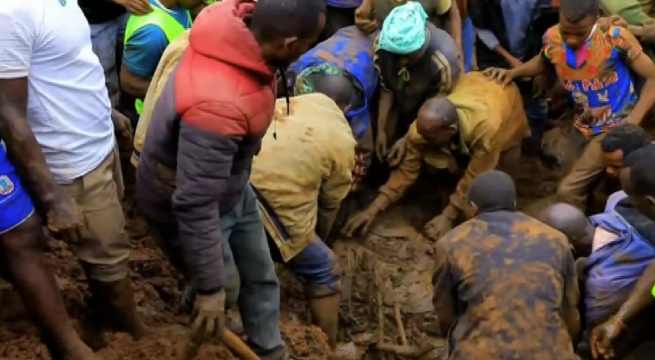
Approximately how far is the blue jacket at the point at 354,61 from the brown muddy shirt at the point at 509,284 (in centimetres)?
206

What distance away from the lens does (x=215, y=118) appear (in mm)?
3455

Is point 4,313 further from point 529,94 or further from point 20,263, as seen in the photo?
point 529,94

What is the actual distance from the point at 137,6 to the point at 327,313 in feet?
6.18

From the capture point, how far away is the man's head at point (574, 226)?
5270 mm

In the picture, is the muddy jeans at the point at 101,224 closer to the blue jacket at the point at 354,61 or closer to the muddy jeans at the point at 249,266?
the muddy jeans at the point at 249,266

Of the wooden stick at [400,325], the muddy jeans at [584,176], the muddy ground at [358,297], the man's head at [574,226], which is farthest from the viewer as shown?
the muddy jeans at [584,176]

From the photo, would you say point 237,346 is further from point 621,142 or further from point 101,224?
point 621,142

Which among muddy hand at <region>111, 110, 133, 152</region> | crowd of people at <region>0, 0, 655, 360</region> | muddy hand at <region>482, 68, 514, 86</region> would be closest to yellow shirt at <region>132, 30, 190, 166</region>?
crowd of people at <region>0, 0, 655, 360</region>

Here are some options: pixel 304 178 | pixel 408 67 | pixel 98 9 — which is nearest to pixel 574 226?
pixel 304 178

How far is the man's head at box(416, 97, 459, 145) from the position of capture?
6098mm

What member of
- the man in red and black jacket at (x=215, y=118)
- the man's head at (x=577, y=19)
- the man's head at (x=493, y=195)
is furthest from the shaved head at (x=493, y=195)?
the man's head at (x=577, y=19)

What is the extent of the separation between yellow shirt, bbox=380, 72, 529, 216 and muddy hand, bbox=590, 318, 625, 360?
167cm

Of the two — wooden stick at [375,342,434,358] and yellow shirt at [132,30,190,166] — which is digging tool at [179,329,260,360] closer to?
yellow shirt at [132,30,190,166]

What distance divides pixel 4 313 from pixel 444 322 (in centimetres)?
187
